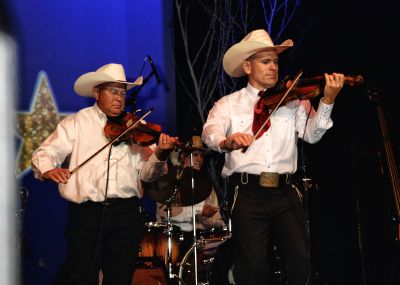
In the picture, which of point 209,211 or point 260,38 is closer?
point 260,38

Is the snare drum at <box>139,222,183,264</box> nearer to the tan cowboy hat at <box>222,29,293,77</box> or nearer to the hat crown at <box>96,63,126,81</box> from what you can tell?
the hat crown at <box>96,63,126,81</box>

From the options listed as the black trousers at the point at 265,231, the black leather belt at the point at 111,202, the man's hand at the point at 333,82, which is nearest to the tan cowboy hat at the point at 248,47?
the man's hand at the point at 333,82

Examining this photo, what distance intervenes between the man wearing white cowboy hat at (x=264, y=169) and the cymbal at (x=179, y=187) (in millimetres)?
1303

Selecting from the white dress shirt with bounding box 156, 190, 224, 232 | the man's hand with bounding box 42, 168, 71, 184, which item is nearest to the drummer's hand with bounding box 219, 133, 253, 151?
the man's hand with bounding box 42, 168, 71, 184

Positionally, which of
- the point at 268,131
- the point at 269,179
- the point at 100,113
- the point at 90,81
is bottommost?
the point at 269,179

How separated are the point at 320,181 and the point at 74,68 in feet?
8.58

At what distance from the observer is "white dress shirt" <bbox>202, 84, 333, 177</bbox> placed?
329 centimetres

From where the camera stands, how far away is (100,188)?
143 inches

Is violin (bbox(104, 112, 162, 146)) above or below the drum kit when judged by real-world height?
above

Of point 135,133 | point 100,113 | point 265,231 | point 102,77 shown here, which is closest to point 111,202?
point 135,133

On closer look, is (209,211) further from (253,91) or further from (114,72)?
(253,91)

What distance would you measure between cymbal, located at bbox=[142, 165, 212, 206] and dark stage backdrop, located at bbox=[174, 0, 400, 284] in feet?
1.33

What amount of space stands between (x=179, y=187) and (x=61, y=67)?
1810mm

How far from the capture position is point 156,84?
5.74 meters
